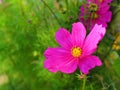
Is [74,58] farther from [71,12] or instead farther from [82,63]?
[71,12]

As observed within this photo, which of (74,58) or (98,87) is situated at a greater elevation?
(74,58)

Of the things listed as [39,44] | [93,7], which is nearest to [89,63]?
[93,7]

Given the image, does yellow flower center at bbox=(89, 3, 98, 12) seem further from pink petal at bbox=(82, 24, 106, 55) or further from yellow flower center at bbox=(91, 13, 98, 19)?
pink petal at bbox=(82, 24, 106, 55)

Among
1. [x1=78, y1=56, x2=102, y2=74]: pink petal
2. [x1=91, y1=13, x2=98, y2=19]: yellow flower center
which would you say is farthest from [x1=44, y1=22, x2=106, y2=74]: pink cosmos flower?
[x1=91, y1=13, x2=98, y2=19]: yellow flower center

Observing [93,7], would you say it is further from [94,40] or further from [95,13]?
[94,40]

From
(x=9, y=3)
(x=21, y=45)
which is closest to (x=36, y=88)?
(x=21, y=45)

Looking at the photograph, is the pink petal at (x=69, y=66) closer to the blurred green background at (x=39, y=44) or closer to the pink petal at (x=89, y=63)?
the pink petal at (x=89, y=63)
